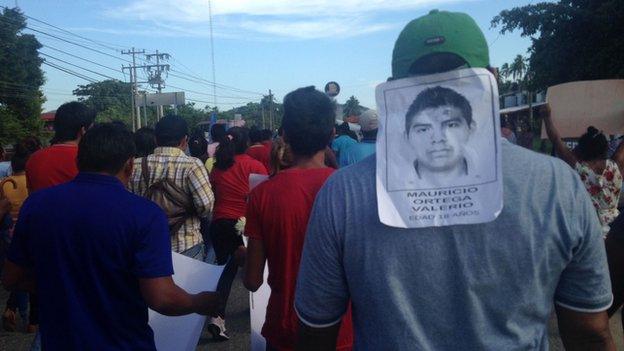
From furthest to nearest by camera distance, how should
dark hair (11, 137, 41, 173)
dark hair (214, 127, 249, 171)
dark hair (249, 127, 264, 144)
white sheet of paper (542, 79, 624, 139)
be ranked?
dark hair (249, 127, 264, 144) < dark hair (11, 137, 41, 173) < dark hair (214, 127, 249, 171) < white sheet of paper (542, 79, 624, 139)

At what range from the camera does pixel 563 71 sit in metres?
27.5

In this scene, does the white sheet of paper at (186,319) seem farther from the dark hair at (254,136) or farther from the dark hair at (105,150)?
the dark hair at (254,136)

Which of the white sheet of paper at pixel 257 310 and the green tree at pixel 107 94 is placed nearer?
the white sheet of paper at pixel 257 310

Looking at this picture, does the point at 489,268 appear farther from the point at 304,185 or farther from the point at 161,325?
the point at 161,325

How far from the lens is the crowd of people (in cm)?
141

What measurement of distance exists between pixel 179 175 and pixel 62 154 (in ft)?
A: 2.54

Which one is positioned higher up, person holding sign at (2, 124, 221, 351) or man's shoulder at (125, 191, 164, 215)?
man's shoulder at (125, 191, 164, 215)

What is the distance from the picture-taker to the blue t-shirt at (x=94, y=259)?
7.67 feet

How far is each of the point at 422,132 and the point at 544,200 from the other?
32 centimetres

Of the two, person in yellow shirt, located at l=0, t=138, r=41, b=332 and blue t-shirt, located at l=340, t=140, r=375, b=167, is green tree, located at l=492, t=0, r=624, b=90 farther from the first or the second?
person in yellow shirt, located at l=0, t=138, r=41, b=332

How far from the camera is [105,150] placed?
2.55m

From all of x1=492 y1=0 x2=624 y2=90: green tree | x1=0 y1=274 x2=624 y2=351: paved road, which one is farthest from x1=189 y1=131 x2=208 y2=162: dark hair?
x1=492 y1=0 x2=624 y2=90: green tree

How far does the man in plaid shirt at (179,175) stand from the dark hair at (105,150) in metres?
1.62

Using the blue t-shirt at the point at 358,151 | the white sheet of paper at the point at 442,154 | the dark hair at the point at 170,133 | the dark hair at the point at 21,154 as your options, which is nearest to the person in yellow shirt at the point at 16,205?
the dark hair at the point at 21,154
